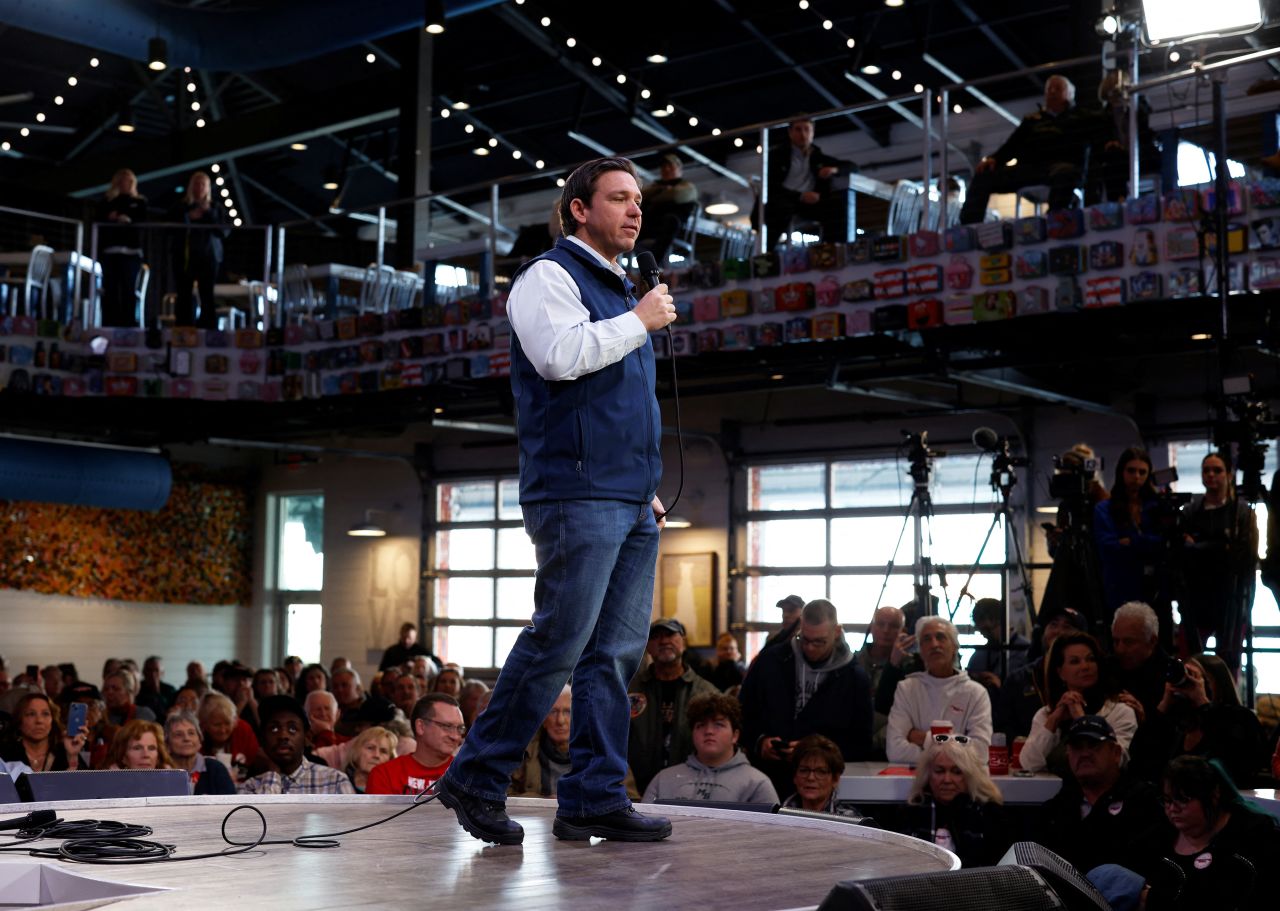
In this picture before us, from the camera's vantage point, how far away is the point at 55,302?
12148 millimetres

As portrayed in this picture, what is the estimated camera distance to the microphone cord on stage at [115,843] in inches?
97.0

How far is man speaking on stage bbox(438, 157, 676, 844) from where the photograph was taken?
9.14 feet

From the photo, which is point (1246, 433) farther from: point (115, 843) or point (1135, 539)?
point (115, 843)

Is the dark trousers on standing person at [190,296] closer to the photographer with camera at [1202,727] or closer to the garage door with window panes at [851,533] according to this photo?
the garage door with window panes at [851,533]

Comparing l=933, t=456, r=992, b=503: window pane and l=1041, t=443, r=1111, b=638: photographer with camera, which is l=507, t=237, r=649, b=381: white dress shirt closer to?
l=1041, t=443, r=1111, b=638: photographer with camera

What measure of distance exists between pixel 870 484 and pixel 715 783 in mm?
7373

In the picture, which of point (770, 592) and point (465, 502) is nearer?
point (770, 592)

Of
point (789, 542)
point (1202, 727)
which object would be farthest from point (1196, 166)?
point (789, 542)

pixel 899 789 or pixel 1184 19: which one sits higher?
pixel 1184 19

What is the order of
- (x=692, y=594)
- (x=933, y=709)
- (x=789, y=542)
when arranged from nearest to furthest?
1. (x=933, y=709)
2. (x=789, y=542)
3. (x=692, y=594)

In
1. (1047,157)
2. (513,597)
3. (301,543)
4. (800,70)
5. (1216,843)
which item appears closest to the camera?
(1216,843)

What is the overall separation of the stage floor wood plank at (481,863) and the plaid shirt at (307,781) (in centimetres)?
250

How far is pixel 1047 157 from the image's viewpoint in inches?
330

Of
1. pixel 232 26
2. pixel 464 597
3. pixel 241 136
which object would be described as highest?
pixel 232 26
